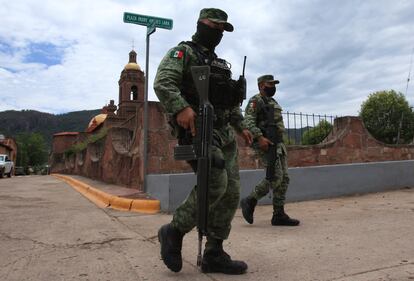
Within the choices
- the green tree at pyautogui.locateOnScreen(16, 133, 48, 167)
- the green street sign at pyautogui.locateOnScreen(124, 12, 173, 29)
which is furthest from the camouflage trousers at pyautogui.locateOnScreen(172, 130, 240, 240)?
the green tree at pyautogui.locateOnScreen(16, 133, 48, 167)

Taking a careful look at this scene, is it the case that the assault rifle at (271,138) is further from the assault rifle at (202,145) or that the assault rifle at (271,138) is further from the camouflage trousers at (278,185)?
the assault rifle at (202,145)

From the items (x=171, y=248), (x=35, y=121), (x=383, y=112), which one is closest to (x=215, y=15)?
(x=171, y=248)

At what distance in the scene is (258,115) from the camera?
5055 millimetres

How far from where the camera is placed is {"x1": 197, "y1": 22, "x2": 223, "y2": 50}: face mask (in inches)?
122

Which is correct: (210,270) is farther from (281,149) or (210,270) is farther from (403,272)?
(281,149)

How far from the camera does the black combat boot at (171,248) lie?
2824 millimetres

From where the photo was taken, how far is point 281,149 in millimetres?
5059

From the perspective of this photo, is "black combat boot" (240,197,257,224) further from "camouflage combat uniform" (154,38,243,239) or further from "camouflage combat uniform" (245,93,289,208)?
"camouflage combat uniform" (154,38,243,239)

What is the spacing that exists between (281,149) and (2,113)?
654 feet

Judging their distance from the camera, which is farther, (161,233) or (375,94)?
(375,94)

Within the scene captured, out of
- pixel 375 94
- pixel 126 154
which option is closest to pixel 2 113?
pixel 375 94

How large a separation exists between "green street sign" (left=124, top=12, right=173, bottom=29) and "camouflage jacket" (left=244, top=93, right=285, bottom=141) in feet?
9.02

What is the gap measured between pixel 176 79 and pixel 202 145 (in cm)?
52

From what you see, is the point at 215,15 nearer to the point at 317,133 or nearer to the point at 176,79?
the point at 176,79
